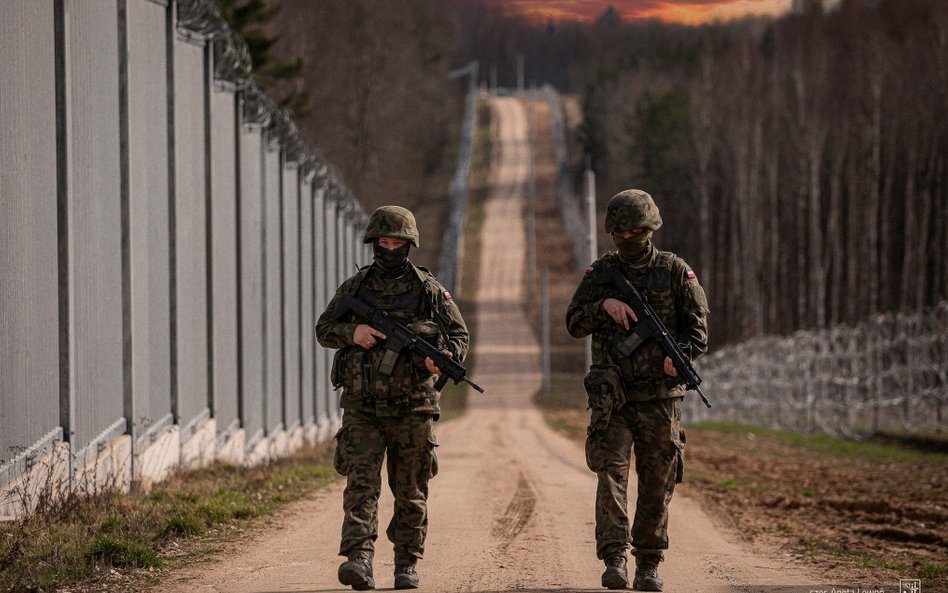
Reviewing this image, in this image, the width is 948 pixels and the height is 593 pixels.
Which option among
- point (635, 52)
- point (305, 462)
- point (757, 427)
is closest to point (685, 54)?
point (635, 52)

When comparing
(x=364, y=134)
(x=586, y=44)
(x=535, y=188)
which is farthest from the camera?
(x=586, y=44)

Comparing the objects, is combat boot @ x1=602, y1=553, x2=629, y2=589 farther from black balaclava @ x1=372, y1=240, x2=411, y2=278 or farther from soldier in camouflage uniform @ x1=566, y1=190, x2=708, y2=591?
black balaclava @ x1=372, y1=240, x2=411, y2=278

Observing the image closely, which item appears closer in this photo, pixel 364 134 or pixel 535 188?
pixel 364 134

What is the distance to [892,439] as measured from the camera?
24.9 metres

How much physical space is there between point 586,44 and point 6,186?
85.2 m

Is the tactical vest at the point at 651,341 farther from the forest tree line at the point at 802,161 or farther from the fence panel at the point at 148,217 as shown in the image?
the forest tree line at the point at 802,161

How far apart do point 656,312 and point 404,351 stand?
1.38 m

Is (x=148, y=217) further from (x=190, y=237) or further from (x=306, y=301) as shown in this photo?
(x=306, y=301)

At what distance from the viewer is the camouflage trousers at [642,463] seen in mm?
7168

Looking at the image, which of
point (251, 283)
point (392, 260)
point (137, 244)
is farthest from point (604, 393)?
point (251, 283)

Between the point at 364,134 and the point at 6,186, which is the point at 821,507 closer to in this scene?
the point at 6,186

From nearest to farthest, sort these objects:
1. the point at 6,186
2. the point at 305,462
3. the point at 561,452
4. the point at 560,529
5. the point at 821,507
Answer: the point at 6,186 → the point at 560,529 → the point at 821,507 → the point at 305,462 → the point at 561,452

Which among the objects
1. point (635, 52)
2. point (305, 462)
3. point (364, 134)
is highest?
point (635, 52)

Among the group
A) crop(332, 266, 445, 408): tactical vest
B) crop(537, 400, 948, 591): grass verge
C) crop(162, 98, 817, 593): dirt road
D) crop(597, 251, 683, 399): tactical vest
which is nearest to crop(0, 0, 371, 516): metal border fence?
crop(162, 98, 817, 593): dirt road
